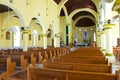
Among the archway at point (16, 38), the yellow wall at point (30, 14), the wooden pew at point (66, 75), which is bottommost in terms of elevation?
the wooden pew at point (66, 75)

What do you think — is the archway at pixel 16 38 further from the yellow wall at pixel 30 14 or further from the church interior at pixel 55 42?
the yellow wall at pixel 30 14

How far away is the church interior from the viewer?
327cm

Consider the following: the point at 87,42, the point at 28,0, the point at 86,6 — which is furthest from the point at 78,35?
the point at 28,0

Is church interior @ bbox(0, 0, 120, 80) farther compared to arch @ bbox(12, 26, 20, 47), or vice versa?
arch @ bbox(12, 26, 20, 47)

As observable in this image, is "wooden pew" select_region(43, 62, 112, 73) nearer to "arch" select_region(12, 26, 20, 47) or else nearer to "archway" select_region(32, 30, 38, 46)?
"arch" select_region(12, 26, 20, 47)

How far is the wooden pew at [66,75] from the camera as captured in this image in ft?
8.13

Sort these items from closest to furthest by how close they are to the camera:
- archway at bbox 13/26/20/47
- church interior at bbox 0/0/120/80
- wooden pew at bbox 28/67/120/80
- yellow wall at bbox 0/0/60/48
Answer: wooden pew at bbox 28/67/120/80
church interior at bbox 0/0/120/80
yellow wall at bbox 0/0/60/48
archway at bbox 13/26/20/47

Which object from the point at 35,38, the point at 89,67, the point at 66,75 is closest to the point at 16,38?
the point at 35,38

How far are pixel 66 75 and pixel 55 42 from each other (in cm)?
1777

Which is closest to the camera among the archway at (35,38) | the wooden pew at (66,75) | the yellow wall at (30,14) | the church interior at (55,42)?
the wooden pew at (66,75)

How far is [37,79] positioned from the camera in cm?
311

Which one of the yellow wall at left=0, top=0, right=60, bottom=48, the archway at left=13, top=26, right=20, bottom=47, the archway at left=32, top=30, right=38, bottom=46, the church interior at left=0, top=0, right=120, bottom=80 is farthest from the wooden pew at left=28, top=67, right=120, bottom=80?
the archway at left=32, top=30, right=38, bottom=46

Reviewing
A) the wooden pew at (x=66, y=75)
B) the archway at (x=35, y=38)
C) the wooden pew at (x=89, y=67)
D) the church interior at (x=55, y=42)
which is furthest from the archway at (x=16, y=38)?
the wooden pew at (x=66, y=75)

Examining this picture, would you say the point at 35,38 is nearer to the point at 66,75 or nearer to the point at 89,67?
the point at 89,67
